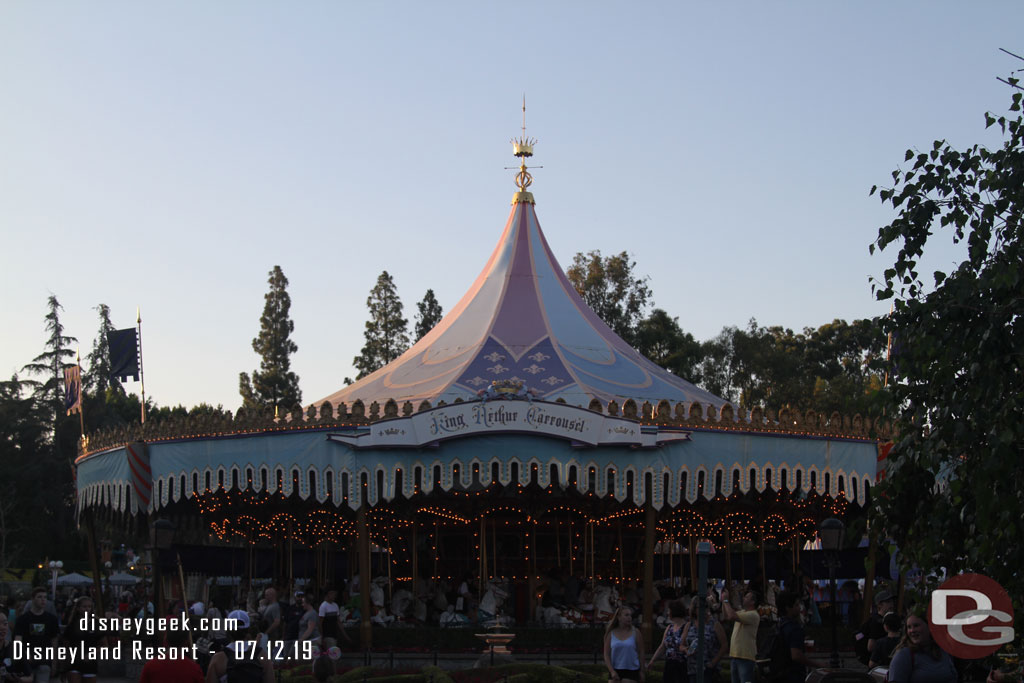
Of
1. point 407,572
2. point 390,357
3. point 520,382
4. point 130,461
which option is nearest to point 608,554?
point 407,572

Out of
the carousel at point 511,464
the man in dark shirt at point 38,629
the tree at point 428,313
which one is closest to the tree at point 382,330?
the tree at point 428,313

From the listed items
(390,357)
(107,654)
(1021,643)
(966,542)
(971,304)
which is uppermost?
(390,357)

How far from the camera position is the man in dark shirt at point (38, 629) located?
14.2 meters

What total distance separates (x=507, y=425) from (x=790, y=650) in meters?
11.6

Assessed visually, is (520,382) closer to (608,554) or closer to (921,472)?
(608,554)

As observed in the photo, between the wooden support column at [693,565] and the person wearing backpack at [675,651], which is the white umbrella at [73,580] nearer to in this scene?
the wooden support column at [693,565]

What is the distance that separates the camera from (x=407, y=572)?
30.1 meters

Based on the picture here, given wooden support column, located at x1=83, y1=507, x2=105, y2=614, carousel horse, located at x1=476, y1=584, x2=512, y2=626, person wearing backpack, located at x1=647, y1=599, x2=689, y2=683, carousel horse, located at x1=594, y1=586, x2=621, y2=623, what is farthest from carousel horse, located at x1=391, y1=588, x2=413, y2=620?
person wearing backpack, located at x1=647, y1=599, x2=689, y2=683

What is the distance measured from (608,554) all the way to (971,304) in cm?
1980

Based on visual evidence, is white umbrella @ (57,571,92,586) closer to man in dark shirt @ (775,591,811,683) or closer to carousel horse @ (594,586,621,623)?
carousel horse @ (594,586,621,623)

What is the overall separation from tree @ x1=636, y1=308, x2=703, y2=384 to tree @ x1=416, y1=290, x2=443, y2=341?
13.4 m

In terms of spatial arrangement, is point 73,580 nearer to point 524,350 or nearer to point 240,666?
point 524,350

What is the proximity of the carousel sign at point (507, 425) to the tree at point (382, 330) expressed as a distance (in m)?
42.2

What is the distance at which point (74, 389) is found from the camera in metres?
31.0
